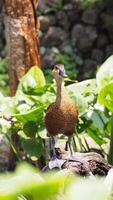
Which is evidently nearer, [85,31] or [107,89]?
[107,89]

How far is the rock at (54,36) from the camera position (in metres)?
6.27

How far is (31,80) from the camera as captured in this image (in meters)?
2.17

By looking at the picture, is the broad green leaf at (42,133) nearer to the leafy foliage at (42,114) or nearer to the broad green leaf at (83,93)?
the leafy foliage at (42,114)

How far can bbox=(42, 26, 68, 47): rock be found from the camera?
20.6ft

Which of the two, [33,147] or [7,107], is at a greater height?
[7,107]

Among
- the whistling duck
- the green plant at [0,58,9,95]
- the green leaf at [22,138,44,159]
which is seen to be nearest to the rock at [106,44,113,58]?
the green plant at [0,58,9,95]

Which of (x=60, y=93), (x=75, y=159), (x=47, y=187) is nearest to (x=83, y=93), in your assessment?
(x=60, y=93)

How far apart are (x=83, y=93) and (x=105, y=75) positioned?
0.41ft

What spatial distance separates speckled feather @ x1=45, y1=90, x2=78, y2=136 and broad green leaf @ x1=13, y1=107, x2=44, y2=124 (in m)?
0.15

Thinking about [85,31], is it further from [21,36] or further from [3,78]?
[21,36]

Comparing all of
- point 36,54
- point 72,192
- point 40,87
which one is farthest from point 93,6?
point 72,192

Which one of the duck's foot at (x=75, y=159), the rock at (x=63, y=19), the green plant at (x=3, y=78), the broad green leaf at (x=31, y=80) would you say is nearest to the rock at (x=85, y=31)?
the rock at (x=63, y=19)

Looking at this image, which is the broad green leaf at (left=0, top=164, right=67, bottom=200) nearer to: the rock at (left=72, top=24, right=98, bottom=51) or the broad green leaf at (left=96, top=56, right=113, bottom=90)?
the broad green leaf at (left=96, top=56, right=113, bottom=90)

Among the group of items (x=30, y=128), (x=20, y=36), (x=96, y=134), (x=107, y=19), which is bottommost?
(x=107, y=19)
